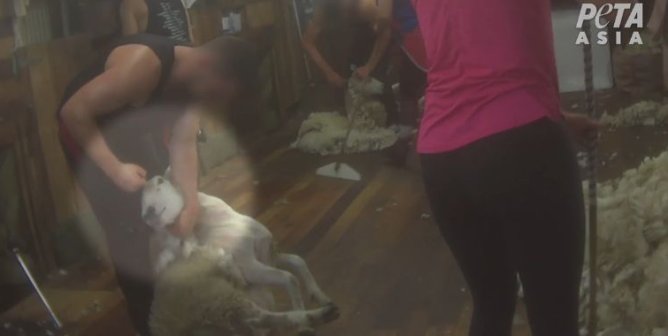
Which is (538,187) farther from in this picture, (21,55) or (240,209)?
(21,55)

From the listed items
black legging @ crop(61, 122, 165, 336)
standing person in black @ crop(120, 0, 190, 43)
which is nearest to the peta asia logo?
standing person in black @ crop(120, 0, 190, 43)

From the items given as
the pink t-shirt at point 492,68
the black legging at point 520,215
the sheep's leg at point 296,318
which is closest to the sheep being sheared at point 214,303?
the sheep's leg at point 296,318

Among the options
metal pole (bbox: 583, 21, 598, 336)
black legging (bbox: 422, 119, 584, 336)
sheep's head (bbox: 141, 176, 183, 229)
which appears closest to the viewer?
black legging (bbox: 422, 119, 584, 336)

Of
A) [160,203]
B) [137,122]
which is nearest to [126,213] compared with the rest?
[160,203]

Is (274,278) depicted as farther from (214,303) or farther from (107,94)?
(107,94)

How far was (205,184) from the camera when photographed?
1.57 metres

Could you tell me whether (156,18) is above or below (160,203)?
above

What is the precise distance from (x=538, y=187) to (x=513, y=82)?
0.16 meters

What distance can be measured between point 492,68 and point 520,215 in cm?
23

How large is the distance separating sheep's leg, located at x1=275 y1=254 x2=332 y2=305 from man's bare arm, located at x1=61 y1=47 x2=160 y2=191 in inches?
15.8

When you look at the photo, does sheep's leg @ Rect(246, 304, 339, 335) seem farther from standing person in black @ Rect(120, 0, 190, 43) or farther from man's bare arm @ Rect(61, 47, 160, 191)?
standing person in black @ Rect(120, 0, 190, 43)

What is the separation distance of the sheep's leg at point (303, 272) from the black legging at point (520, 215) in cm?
37

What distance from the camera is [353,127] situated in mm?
1597

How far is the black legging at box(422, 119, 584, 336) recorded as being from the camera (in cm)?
117
